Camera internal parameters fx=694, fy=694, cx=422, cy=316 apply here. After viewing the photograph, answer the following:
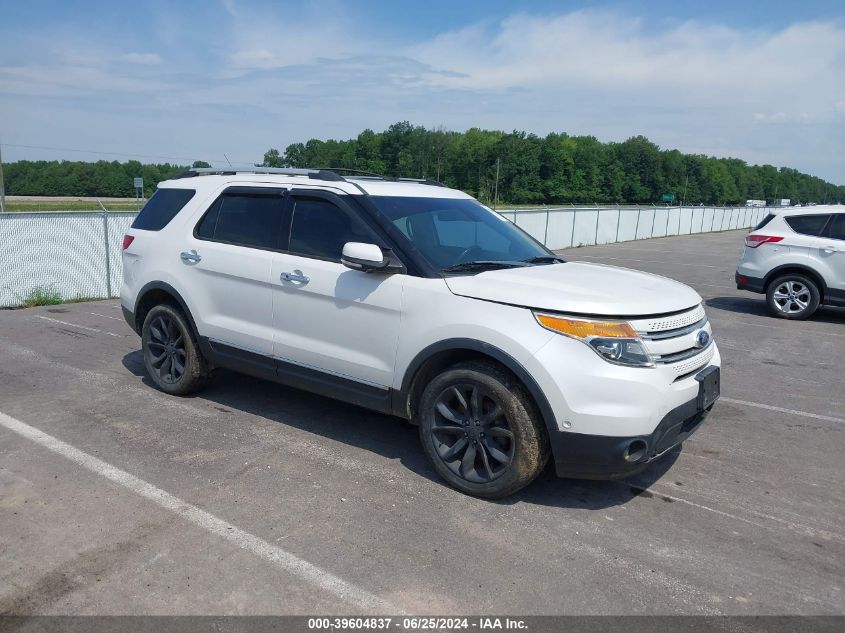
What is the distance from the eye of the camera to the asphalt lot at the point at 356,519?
3.14 metres

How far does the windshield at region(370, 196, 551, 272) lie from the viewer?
4562mm

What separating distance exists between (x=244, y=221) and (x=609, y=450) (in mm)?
3190

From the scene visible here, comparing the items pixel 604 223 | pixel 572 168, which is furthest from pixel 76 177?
pixel 572 168

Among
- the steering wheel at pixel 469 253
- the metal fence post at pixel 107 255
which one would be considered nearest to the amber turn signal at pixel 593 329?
the steering wheel at pixel 469 253

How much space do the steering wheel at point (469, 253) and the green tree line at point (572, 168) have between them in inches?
2087

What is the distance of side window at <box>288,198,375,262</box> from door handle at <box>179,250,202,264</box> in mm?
988

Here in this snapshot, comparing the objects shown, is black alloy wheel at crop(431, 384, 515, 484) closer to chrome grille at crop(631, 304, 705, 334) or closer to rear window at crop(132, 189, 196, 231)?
chrome grille at crop(631, 304, 705, 334)

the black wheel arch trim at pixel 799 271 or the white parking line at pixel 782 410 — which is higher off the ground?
the black wheel arch trim at pixel 799 271

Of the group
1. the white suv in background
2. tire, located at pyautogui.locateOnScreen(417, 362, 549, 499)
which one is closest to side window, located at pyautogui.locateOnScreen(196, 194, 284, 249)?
tire, located at pyautogui.locateOnScreen(417, 362, 549, 499)

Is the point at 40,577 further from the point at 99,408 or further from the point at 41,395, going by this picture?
the point at 41,395

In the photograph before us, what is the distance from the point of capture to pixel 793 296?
11.0 m

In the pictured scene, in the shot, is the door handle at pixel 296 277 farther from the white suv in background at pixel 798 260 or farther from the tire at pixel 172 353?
the white suv in background at pixel 798 260

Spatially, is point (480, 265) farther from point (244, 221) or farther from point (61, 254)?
point (61, 254)

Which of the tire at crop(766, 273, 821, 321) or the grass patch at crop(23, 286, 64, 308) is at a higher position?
the tire at crop(766, 273, 821, 321)
